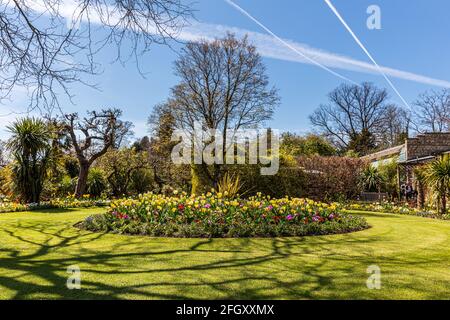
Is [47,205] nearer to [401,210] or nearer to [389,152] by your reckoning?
[401,210]

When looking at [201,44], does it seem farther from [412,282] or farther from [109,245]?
[412,282]

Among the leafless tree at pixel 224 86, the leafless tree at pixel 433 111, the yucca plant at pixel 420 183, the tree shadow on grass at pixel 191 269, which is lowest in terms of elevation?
the tree shadow on grass at pixel 191 269

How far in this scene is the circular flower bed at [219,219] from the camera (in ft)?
23.9

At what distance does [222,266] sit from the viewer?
15.9ft

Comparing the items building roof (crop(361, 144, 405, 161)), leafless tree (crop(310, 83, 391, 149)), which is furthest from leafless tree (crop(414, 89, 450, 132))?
building roof (crop(361, 144, 405, 161))

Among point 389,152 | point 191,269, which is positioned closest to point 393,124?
point 389,152

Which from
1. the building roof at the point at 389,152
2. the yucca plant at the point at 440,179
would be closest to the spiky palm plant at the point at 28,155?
the yucca plant at the point at 440,179

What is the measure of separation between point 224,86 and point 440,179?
943 centimetres

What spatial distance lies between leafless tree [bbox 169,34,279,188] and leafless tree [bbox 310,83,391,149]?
82.4 ft

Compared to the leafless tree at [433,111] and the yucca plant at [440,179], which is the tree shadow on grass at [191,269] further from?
the leafless tree at [433,111]

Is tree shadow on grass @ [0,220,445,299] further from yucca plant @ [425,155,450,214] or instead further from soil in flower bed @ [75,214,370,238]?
yucca plant @ [425,155,450,214]

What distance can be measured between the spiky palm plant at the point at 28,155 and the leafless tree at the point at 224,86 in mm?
6135
